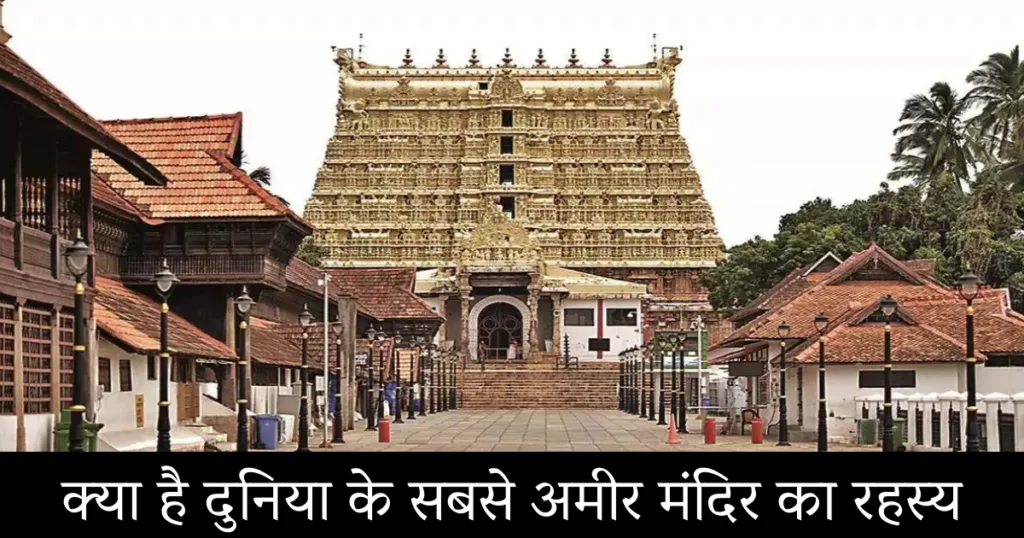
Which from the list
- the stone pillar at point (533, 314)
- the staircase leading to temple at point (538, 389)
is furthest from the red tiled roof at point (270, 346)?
the stone pillar at point (533, 314)

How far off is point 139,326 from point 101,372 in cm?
255

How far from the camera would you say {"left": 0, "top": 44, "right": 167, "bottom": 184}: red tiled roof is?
2362 cm

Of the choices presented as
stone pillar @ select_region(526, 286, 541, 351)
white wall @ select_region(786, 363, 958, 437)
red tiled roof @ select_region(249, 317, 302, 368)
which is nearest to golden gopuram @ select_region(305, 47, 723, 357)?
stone pillar @ select_region(526, 286, 541, 351)

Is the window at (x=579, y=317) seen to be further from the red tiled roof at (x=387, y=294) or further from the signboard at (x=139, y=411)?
the signboard at (x=139, y=411)

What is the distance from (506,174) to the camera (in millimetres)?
116438

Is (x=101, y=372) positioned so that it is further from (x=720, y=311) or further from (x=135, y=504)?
(x=720, y=311)

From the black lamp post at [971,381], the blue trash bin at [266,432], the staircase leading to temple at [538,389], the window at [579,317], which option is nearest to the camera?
the black lamp post at [971,381]

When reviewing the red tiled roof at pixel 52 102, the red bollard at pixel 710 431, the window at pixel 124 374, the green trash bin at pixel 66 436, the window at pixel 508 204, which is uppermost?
the window at pixel 508 204

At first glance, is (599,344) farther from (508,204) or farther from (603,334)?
(508,204)

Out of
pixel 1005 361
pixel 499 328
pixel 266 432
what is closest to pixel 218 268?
pixel 266 432

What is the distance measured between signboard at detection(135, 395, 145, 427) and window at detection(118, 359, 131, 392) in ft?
1.73

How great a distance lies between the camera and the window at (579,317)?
340 feet

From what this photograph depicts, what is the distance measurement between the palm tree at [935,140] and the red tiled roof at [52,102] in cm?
6886

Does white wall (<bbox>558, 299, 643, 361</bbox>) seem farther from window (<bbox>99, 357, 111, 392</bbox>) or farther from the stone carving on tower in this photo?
window (<bbox>99, 357, 111, 392</bbox>)
